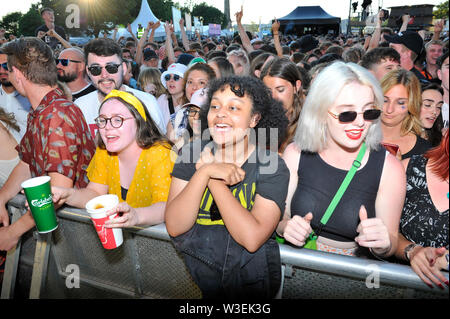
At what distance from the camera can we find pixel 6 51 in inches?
105

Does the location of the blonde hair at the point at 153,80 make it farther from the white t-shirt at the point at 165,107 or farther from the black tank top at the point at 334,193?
the black tank top at the point at 334,193

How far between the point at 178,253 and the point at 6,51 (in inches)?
90.3

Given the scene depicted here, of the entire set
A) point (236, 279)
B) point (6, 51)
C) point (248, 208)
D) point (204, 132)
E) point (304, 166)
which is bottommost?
point (236, 279)

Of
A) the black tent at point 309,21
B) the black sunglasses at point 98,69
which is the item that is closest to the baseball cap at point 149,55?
the black sunglasses at point 98,69

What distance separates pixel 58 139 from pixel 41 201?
632 millimetres

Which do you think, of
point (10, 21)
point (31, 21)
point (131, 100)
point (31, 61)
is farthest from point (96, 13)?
point (131, 100)

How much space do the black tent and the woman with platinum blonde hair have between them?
133 ft

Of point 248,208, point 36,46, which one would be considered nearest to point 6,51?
point 36,46

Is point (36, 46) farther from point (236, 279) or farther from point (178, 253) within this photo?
point (236, 279)

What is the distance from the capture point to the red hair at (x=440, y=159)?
172cm

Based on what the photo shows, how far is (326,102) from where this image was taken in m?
1.95

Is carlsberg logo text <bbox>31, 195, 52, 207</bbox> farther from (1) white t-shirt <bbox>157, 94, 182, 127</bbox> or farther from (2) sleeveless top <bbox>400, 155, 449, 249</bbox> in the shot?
(1) white t-shirt <bbox>157, 94, 182, 127</bbox>
